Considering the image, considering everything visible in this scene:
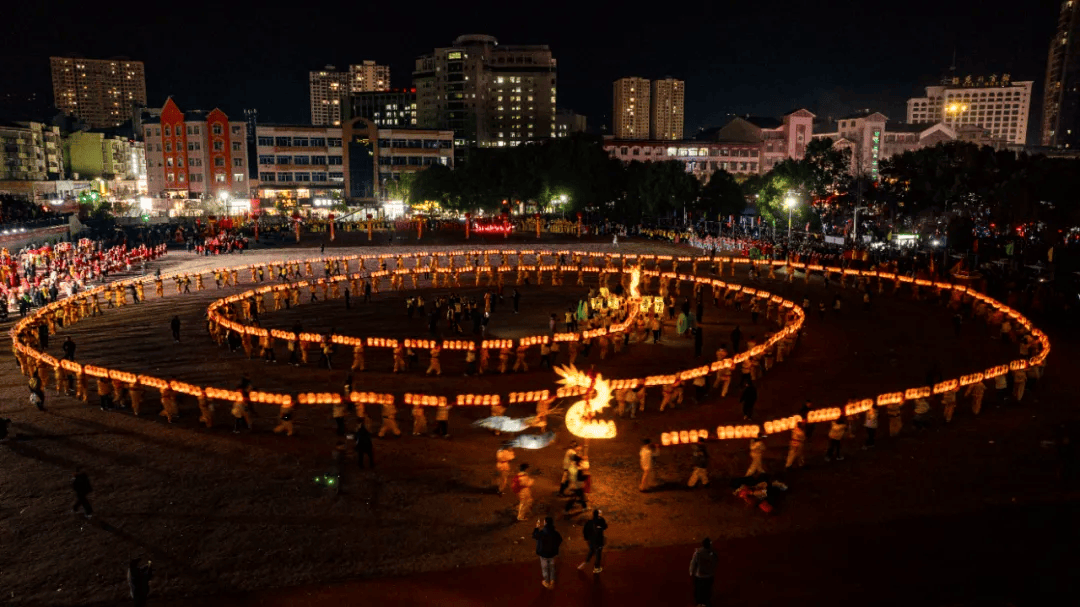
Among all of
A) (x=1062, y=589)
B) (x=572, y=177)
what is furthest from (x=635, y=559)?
(x=572, y=177)

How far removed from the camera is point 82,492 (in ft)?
44.3

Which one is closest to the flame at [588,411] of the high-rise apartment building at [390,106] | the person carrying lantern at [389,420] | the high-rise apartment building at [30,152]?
the person carrying lantern at [389,420]

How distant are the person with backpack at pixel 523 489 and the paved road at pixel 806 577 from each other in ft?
4.28

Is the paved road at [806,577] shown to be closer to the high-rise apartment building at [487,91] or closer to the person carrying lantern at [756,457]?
the person carrying lantern at [756,457]

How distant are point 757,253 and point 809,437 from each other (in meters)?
31.2

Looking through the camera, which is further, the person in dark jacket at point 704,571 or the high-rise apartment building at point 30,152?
the high-rise apartment building at point 30,152

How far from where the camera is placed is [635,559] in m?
12.1

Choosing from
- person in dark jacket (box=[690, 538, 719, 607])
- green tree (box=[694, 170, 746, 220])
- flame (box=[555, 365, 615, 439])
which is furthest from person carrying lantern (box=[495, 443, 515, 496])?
green tree (box=[694, 170, 746, 220])

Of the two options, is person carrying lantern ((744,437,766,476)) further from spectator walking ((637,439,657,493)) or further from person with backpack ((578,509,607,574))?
person with backpack ((578,509,607,574))

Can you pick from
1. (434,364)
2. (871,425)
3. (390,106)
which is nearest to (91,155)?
(390,106)

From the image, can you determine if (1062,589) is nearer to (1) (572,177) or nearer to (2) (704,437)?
(2) (704,437)

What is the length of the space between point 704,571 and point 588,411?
7.82 m

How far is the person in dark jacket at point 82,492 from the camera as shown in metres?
13.4

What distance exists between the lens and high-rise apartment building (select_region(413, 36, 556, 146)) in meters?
146
